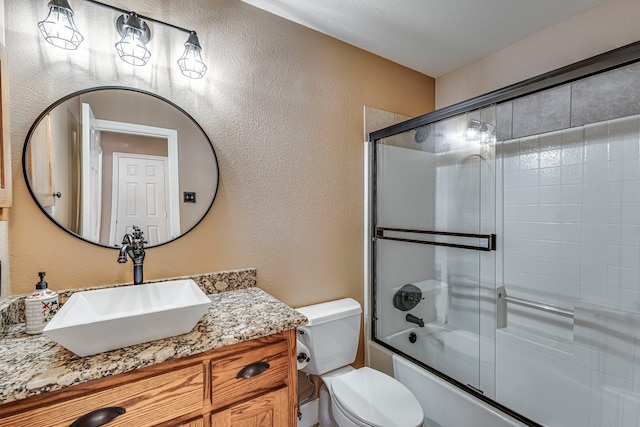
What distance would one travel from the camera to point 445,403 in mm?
1565

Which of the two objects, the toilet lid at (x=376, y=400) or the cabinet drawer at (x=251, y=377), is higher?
the cabinet drawer at (x=251, y=377)

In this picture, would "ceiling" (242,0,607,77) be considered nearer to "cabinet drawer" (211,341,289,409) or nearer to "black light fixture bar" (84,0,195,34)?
"black light fixture bar" (84,0,195,34)

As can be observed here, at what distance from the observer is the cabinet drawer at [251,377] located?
3.19ft

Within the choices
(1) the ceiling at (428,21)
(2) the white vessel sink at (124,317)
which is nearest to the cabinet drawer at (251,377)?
(2) the white vessel sink at (124,317)

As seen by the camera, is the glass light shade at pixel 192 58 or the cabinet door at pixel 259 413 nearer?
the cabinet door at pixel 259 413

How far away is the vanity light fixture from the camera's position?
109 cm

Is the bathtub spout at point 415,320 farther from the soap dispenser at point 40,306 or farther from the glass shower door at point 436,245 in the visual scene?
the soap dispenser at point 40,306

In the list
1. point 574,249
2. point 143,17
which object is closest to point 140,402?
point 143,17

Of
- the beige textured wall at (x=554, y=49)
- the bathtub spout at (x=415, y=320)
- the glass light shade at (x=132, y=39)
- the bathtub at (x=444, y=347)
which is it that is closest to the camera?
the glass light shade at (x=132, y=39)

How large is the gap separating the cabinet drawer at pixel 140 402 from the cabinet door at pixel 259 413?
0.33 feet

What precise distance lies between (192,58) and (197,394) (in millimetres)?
1351

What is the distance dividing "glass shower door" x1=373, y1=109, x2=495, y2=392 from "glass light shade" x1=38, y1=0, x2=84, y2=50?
1.64 metres

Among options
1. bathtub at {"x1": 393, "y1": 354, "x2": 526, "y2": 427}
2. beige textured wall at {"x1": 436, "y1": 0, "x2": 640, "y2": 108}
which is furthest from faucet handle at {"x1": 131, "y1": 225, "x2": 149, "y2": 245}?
beige textured wall at {"x1": 436, "y1": 0, "x2": 640, "y2": 108}

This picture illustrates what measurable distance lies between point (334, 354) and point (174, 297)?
923 mm
